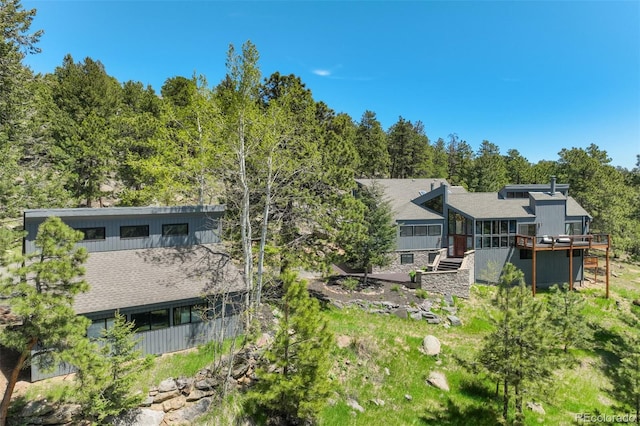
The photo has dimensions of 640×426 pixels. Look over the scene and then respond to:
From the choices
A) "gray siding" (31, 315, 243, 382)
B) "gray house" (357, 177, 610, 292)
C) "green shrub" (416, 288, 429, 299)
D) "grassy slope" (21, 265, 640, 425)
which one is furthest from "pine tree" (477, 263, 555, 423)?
"gray house" (357, 177, 610, 292)

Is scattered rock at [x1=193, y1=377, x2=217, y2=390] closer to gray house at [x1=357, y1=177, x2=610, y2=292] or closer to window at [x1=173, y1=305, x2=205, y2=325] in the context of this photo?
window at [x1=173, y1=305, x2=205, y2=325]

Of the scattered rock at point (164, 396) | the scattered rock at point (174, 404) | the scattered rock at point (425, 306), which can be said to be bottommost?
the scattered rock at point (174, 404)

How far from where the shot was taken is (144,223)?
15094mm

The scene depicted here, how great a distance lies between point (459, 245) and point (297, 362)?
71.1ft

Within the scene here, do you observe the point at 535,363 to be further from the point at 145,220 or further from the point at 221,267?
the point at 145,220

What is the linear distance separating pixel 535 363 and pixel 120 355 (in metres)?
13.0

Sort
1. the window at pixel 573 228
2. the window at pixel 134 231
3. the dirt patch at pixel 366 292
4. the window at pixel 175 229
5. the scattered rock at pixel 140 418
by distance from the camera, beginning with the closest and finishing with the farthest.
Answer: the scattered rock at pixel 140 418 < the window at pixel 134 231 < the window at pixel 175 229 < the dirt patch at pixel 366 292 < the window at pixel 573 228

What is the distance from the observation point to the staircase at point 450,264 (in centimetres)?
2495

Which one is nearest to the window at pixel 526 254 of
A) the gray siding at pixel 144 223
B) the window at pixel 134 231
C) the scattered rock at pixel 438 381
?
the scattered rock at pixel 438 381

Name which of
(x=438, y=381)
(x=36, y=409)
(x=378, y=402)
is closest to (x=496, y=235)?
(x=438, y=381)

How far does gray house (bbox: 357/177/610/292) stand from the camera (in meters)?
26.8

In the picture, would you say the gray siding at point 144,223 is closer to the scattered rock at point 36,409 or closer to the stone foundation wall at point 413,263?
the scattered rock at point 36,409

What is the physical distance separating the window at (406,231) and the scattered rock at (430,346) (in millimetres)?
11919

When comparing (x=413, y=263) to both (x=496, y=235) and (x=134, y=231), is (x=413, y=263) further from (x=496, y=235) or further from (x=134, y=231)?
(x=134, y=231)
